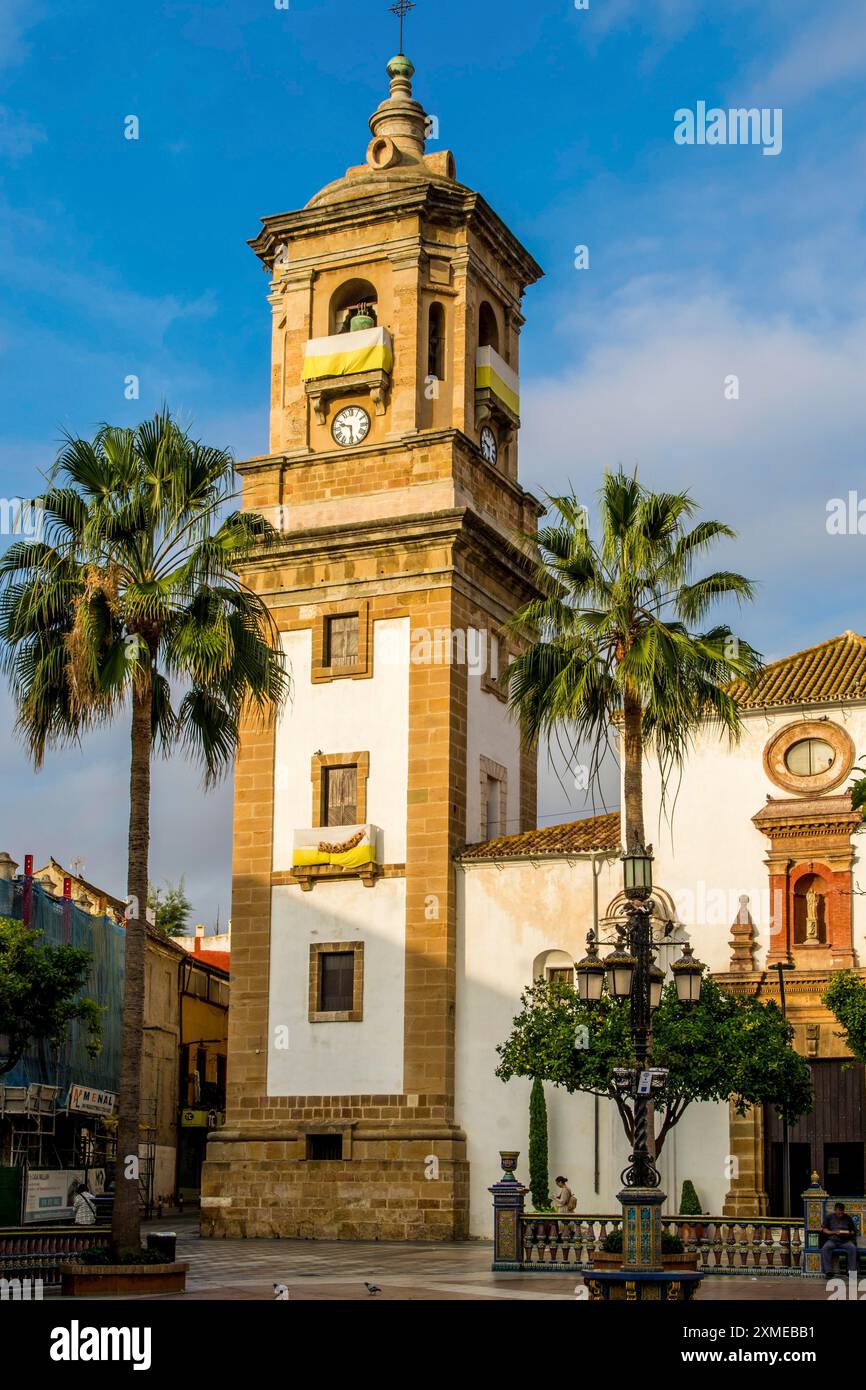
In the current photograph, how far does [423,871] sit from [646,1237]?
16.8m

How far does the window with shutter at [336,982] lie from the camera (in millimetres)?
37625

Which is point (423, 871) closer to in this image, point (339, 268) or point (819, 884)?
point (819, 884)

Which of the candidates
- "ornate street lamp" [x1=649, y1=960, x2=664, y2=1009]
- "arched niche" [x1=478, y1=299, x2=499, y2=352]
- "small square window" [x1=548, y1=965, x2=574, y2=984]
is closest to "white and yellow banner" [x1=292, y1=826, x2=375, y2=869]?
"small square window" [x1=548, y1=965, x2=574, y2=984]

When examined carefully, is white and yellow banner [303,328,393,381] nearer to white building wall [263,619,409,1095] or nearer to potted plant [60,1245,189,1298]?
white building wall [263,619,409,1095]

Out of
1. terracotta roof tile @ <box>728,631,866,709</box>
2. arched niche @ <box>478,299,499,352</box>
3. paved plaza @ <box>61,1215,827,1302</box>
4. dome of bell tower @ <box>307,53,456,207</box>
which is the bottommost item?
paved plaza @ <box>61,1215,827,1302</box>

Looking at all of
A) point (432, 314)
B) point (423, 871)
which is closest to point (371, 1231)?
point (423, 871)

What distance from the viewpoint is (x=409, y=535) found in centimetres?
3853

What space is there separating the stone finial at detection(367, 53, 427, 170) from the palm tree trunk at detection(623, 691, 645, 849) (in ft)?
64.9

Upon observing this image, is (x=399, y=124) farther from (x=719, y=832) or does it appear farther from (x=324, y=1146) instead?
(x=324, y=1146)

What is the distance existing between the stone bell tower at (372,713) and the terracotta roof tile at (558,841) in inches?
34.2

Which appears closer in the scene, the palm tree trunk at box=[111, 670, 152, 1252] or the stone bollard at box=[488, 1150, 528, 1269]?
the palm tree trunk at box=[111, 670, 152, 1252]

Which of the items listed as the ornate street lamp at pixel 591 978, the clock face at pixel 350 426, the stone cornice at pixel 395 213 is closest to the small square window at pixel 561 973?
the clock face at pixel 350 426

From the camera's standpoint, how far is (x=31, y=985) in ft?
118

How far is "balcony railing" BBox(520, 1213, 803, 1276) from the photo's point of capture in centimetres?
2650
